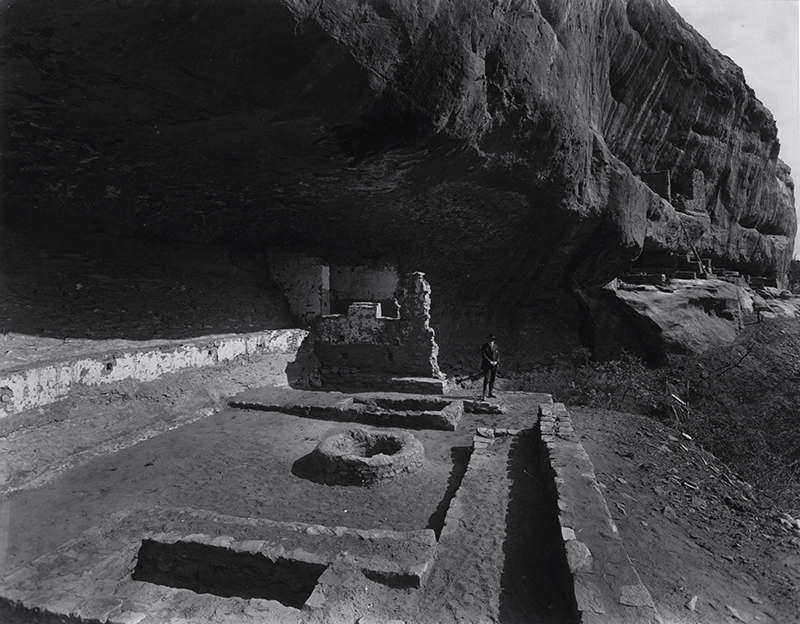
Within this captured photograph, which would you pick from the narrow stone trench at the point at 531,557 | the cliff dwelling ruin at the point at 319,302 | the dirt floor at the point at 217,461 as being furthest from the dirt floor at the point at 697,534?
the narrow stone trench at the point at 531,557

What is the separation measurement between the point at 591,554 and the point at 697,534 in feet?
5.80

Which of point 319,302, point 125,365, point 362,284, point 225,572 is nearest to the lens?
point 225,572

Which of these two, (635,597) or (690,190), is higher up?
(690,190)

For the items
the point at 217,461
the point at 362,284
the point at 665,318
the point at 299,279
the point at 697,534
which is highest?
the point at 299,279

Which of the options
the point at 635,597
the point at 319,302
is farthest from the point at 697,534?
the point at 319,302

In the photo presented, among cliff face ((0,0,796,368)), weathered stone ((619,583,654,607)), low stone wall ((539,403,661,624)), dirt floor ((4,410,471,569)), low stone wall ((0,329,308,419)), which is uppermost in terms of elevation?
cliff face ((0,0,796,368))

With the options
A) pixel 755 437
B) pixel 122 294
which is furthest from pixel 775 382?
pixel 122 294

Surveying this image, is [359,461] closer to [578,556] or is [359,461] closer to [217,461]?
[217,461]

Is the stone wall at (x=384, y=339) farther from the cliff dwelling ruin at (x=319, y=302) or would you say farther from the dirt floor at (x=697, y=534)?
the dirt floor at (x=697, y=534)

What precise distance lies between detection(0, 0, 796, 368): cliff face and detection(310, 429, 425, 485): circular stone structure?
5.18 metres

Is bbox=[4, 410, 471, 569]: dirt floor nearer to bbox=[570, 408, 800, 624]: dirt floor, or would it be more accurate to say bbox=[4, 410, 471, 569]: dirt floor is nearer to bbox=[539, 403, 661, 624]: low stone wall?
bbox=[539, 403, 661, 624]: low stone wall

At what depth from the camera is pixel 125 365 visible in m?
6.97

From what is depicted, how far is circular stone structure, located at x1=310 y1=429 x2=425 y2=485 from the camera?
5.44 meters

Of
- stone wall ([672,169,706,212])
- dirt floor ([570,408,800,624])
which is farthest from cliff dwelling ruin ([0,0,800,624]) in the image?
stone wall ([672,169,706,212])
